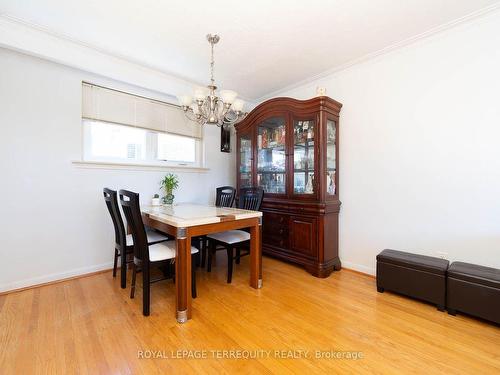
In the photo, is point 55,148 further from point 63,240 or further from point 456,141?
point 456,141

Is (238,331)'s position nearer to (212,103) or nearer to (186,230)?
(186,230)

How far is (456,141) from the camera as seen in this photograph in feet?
7.22

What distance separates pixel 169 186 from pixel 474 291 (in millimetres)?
3178

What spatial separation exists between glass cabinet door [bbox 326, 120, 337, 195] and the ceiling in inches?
31.0

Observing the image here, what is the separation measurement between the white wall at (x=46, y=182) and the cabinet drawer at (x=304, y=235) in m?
2.21

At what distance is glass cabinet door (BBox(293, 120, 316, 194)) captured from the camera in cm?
288

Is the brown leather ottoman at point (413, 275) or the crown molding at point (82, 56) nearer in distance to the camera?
the brown leather ottoman at point (413, 275)

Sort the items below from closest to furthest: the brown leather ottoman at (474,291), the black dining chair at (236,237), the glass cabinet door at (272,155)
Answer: the brown leather ottoman at (474,291), the black dining chair at (236,237), the glass cabinet door at (272,155)

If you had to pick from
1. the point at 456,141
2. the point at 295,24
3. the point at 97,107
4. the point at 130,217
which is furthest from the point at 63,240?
the point at 456,141

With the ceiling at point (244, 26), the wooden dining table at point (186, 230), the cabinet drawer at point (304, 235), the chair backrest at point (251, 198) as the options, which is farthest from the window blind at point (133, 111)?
the cabinet drawer at point (304, 235)

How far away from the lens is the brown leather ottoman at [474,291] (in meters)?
1.75

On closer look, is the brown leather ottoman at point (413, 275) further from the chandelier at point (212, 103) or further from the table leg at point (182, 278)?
the chandelier at point (212, 103)

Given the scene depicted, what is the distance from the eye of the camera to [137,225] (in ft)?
6.14

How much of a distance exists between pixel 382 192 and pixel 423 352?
157cm
